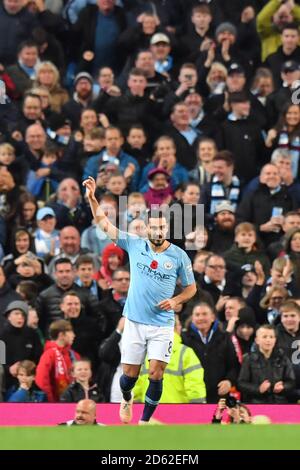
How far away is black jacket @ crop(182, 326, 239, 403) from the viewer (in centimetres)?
1978

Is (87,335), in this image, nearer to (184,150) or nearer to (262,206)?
(262,206)

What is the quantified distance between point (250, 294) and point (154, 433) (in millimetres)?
5978

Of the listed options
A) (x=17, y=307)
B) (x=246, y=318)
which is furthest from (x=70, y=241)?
(x=246, y=318)

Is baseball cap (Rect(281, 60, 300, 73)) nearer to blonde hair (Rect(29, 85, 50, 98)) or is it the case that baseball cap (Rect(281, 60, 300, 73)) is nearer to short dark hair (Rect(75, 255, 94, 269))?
blonde hair (Rect(29, 85, 50, 98))

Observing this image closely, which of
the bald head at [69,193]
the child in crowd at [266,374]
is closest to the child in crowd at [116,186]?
the bald head at [69,193]

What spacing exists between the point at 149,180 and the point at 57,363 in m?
3.56

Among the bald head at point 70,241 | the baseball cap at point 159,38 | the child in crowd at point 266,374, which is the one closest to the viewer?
the child in crowd at point 266,374

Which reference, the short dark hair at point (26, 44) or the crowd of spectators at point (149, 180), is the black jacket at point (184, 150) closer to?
the crowd of spectators at point (149, 180)

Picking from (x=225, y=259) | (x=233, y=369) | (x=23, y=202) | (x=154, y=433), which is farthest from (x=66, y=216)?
(x=154, y=433)

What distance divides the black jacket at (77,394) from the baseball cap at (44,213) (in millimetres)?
3366

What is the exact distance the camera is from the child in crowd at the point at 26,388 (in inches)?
773

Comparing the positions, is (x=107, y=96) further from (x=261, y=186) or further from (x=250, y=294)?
(x=250, y=294)

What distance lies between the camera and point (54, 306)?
20.9 m

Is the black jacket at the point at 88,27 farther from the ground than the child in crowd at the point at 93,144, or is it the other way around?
the black jacket at the point at 88,27
